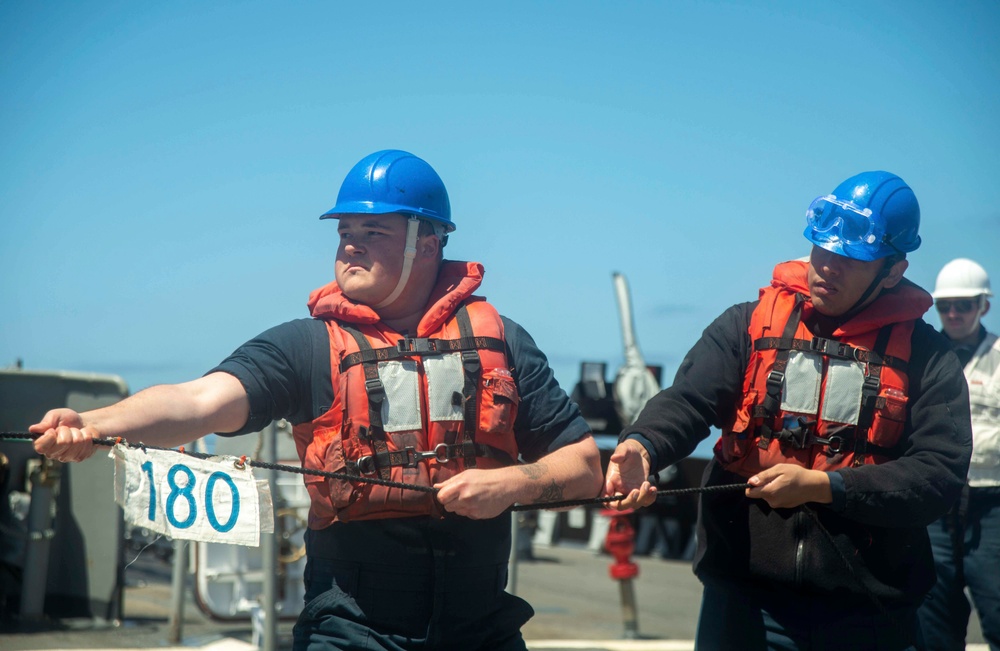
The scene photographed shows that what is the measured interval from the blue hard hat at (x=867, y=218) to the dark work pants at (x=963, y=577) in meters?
2.36

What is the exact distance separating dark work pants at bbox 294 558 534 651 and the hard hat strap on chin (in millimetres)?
840

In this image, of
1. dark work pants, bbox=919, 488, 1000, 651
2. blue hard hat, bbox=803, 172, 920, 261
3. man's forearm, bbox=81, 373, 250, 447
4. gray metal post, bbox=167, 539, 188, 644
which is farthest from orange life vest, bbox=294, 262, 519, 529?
gray metal post, bbox=167, 539, 188, 644

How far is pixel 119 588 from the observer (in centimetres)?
872

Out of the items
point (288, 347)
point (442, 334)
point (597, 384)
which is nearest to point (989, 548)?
point (442, 334)

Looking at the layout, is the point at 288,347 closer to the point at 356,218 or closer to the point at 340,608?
the point at 356,218

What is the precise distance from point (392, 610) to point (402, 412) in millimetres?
581

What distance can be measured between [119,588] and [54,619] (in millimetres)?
574

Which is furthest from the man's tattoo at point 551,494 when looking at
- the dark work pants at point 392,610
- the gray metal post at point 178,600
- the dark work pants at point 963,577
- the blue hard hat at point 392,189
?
the gray metal post at point 178,600

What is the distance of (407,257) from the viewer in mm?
3434

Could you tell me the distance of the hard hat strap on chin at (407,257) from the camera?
3404 mm

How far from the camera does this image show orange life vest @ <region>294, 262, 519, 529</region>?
315 centimetres

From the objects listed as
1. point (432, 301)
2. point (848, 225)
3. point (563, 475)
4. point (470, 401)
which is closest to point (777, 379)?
point (848, 225)

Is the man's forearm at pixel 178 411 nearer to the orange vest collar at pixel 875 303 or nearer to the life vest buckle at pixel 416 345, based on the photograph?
the life vest buckle at pixel 416 345

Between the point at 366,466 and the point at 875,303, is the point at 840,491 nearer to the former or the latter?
the point at 875,303
